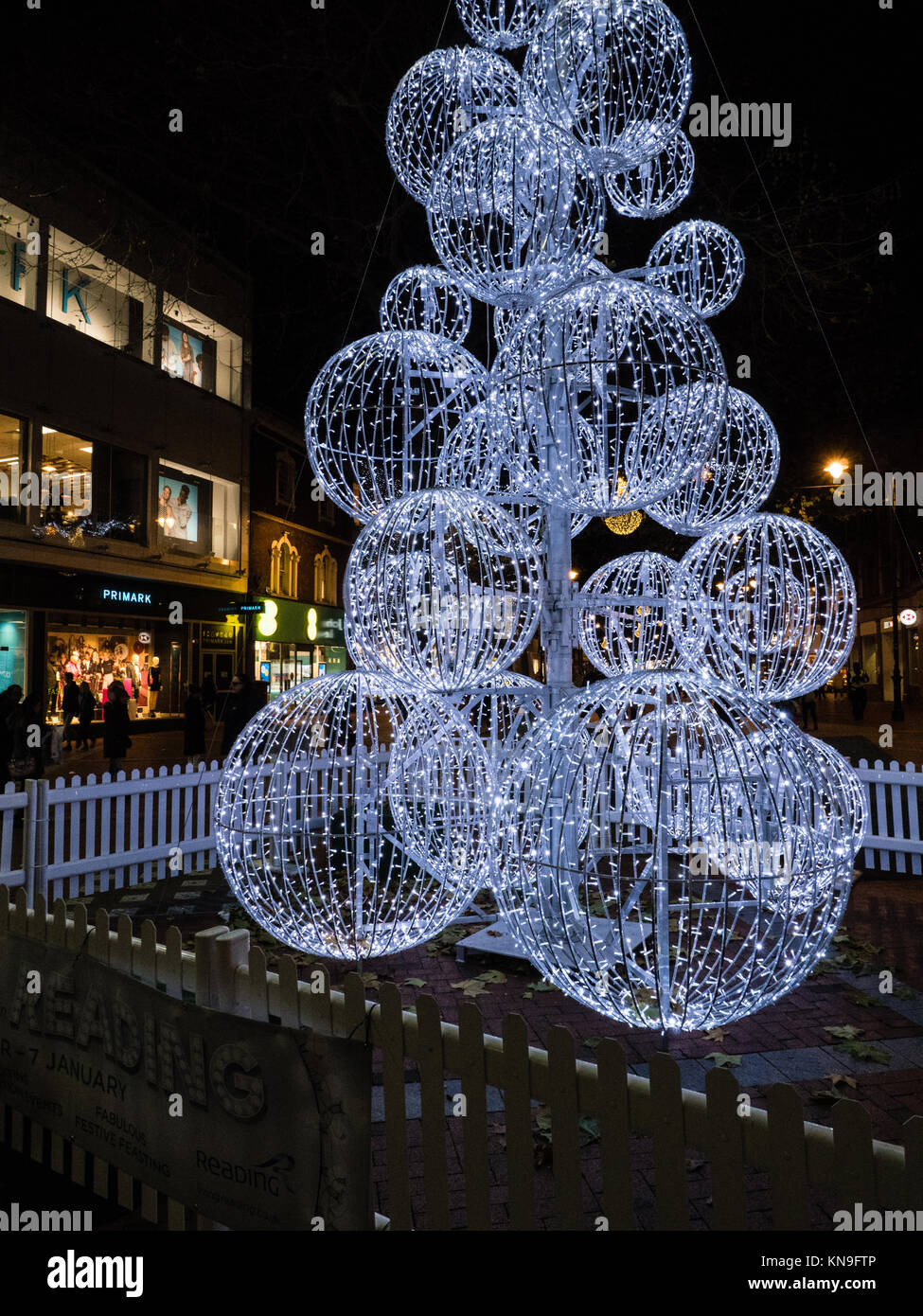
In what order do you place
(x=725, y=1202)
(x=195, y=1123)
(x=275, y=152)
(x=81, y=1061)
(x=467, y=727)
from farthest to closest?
(x=275, y=152)
(x=467, y=727)
(x=81, y=1061)
(x=195, y=1123)
(x=725, y=1202)

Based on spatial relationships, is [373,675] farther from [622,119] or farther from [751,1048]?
[622,119]

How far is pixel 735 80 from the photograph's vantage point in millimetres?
9898

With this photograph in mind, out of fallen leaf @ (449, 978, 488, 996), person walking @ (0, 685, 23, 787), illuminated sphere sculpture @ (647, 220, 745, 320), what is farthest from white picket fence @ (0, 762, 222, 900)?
illuminated sphere sculpture @ (647, 220, 745, 320)

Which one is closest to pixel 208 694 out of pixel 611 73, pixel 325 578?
pixel 325 578

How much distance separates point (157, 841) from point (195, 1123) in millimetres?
6253

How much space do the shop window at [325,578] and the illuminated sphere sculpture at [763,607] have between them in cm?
2691

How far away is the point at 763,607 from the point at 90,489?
1867cm

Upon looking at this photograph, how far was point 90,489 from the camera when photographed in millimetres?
20312

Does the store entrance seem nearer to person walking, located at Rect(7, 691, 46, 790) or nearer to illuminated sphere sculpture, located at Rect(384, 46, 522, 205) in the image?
person walking, located at Rect(7, 691, 46, 790)

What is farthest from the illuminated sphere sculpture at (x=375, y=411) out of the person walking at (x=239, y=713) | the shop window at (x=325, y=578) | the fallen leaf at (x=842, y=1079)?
the shop window at (x=325, y=578)

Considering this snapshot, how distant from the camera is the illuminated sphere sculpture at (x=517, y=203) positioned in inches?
186

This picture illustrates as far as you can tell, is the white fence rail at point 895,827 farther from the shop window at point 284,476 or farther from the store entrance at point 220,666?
the shop window at point 284,476

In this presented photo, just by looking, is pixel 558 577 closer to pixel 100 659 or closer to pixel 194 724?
pixel 194 724
